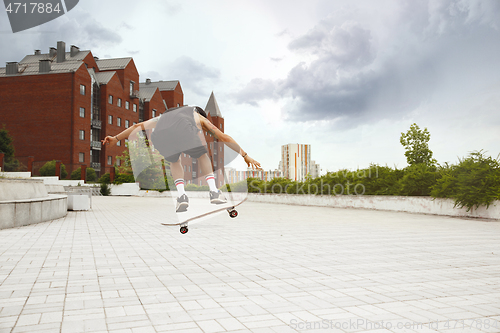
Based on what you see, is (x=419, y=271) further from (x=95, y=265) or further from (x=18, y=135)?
(x=18, y=135)

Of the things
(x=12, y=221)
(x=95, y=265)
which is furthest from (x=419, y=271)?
(x=12, y=221)

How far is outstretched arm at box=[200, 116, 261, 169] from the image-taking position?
189 inches

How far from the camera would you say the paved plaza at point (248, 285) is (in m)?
2.90

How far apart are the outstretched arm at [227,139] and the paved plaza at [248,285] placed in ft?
4.55

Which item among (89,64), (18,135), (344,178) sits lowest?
(344,178)

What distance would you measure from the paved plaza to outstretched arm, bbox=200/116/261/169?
1.39 meters

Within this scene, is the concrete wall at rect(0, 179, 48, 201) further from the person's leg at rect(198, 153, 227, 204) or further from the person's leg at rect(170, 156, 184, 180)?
the person's leg at rect(198, 153, 227, 204)

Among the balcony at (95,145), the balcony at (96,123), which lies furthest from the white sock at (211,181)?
the balcony at (96,123)

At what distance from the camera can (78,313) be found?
3.09 metres

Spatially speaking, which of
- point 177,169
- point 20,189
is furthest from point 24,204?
point 177,169

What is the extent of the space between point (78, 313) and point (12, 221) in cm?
760

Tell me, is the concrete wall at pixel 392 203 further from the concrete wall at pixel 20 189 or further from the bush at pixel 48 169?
the bush at pixel 48 169

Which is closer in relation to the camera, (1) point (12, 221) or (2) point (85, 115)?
(1) point (12, 221)

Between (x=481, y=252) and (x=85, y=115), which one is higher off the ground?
(x=85, y=115)
